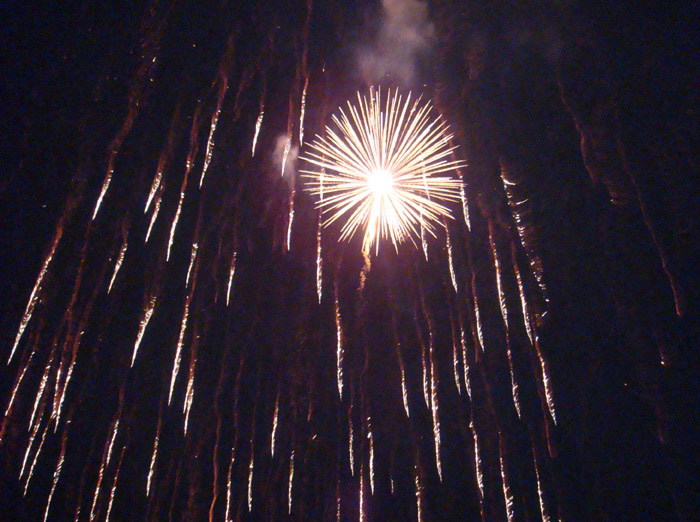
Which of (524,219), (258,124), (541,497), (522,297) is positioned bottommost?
(541,497)

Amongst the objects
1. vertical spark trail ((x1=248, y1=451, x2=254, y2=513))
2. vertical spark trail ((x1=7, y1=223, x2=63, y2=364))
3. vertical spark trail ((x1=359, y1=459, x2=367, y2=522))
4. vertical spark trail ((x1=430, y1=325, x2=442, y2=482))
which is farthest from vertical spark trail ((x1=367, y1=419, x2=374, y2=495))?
vertical spark trail ((x1=7, y1=223, x2=63, y2=364))

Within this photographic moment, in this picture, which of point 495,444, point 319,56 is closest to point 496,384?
point 495,444

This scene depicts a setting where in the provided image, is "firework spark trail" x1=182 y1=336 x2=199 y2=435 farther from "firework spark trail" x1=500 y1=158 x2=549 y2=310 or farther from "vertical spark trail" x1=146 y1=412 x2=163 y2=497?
"firework spark trail" x1=500 y1=158 x2=549 y2=310

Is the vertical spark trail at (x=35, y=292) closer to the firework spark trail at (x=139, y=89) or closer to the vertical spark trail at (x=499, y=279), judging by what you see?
the firework spark trail at (x=139, y=89)

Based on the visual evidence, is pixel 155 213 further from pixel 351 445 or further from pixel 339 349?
pixel 351 445

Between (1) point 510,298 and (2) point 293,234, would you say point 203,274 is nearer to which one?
(2) point 293,234

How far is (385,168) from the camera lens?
85 cm

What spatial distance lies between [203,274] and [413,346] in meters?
0.48

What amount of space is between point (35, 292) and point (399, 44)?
0.99 m

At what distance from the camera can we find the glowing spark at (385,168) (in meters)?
0.82

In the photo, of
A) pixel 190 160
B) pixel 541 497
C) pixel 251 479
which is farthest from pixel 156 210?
pixel 541 497

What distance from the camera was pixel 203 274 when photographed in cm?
85

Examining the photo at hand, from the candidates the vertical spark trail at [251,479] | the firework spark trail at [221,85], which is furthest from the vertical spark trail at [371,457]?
the firework spark trail at [221,85]

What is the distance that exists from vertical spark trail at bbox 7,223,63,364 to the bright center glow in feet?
2.35
